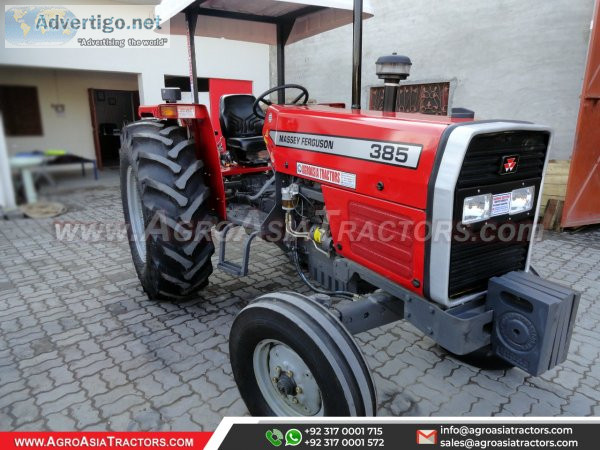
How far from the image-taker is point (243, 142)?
3605 mm

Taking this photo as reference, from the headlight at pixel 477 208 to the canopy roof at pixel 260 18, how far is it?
71.0 inches

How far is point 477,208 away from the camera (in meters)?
1.65

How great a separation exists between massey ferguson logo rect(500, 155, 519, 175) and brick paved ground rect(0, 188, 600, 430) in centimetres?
125

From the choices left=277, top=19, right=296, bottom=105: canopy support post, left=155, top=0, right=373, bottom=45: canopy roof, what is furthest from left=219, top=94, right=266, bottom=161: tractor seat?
left=155, top=0, right=373, bottom=45: canopy roof

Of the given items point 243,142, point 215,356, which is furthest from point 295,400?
point 243,142

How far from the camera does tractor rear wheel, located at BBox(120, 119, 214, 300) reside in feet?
9.12

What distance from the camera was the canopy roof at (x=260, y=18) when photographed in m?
3.11

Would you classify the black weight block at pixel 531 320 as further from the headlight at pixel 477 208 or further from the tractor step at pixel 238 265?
the tractor step at pixel 238 265

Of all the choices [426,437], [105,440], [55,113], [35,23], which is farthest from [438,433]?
[35,23]

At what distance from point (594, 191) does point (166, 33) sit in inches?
209

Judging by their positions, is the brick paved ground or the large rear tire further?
the brick paved ground

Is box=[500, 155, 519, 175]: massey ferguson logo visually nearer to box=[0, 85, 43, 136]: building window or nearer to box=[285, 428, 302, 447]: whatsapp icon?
box=[285, 428, 302, 447]: whatsapp icon

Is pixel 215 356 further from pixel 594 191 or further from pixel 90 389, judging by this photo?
pixel 594 191

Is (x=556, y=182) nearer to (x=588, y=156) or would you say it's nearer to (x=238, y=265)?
(x=588, y=156)
